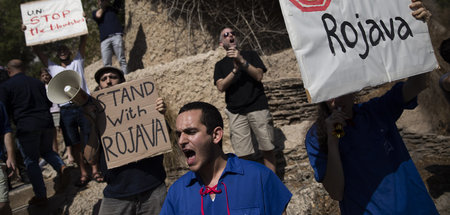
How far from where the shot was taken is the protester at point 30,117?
12.4 feet

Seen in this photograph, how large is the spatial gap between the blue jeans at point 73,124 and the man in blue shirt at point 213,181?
2.89m

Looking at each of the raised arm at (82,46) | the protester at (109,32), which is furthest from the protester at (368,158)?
the protester at (109,32)

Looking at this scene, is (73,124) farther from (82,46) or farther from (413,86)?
(413,86)

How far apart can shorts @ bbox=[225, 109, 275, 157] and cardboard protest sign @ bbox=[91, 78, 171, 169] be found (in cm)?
104

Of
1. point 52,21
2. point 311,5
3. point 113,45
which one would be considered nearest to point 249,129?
point 311,5

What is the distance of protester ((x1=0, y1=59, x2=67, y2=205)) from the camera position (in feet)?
12.4

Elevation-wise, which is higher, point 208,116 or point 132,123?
point 132,123

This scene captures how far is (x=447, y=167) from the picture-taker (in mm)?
3881

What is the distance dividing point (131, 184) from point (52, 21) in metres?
3.94

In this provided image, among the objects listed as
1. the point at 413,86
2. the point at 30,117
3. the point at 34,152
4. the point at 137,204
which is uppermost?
the point at 30,117

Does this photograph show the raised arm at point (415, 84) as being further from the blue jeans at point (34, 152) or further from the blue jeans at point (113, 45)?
the blue jeans at point (113, 45)

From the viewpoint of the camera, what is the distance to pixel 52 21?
17.4 feet

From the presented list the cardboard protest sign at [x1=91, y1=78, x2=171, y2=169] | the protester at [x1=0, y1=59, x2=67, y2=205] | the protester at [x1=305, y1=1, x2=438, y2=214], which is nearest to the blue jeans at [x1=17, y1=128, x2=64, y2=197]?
the protester at [x1=0, y1=59, x2=67, y2=205]

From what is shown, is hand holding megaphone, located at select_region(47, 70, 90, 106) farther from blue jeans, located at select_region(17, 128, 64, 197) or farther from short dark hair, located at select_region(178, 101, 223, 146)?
blue jeans, located at select_region(17, 128, 64, 197)
